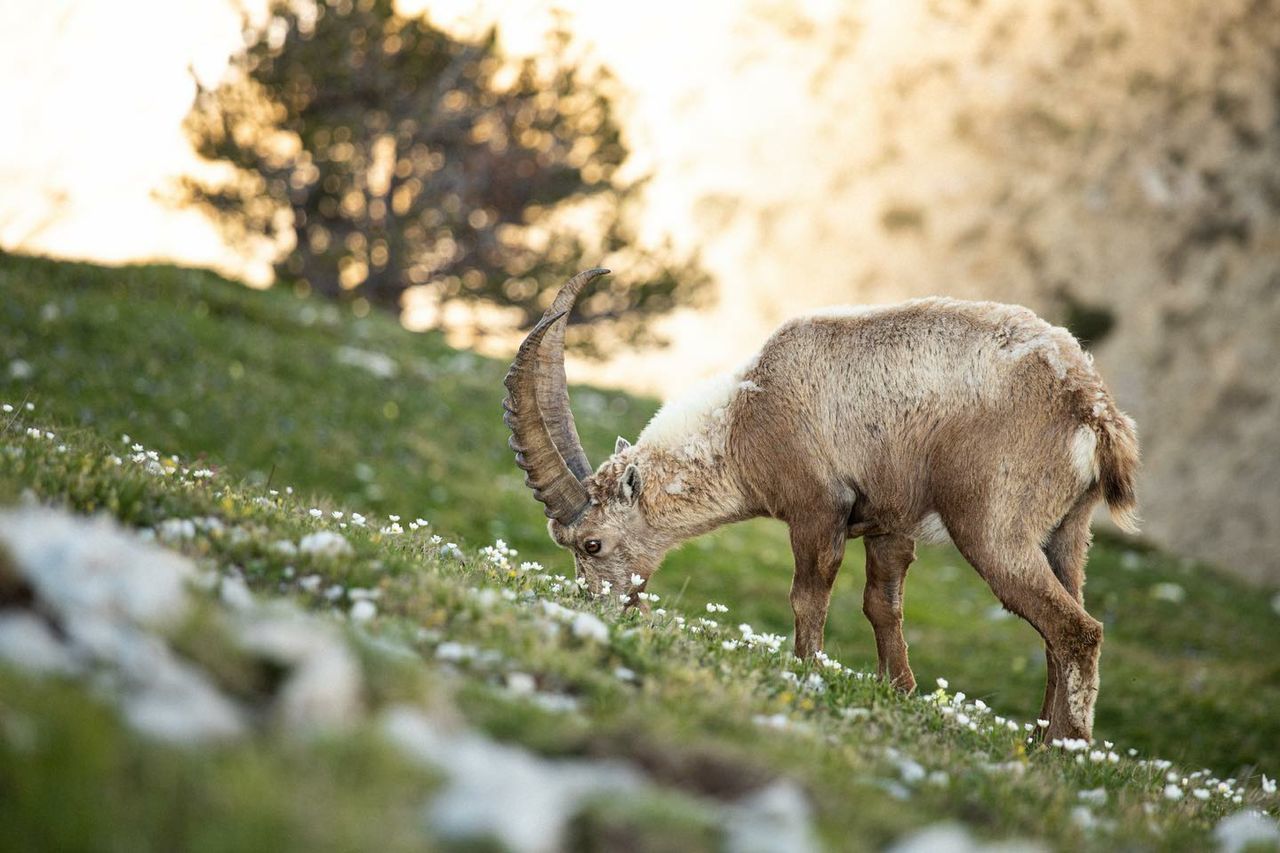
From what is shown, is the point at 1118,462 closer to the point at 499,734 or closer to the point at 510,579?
the point at 510,579

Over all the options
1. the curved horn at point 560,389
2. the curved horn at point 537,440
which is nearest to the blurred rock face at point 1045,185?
the curved horn at point 560,389

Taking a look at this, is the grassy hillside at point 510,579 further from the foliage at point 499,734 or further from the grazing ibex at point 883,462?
the grazing ibex at point 883,462

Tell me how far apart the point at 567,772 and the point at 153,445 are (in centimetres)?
1368

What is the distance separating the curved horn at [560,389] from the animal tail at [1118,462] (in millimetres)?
4276

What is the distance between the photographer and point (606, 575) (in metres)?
10.5

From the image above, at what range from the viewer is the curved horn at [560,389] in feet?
32.2

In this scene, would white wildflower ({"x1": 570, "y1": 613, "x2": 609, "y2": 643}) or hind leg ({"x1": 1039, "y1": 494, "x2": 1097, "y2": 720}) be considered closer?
white wildflower ({"x1": 570, "y1": 613, "x2": 609, "y2": 643})

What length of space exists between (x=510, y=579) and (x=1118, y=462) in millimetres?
4748

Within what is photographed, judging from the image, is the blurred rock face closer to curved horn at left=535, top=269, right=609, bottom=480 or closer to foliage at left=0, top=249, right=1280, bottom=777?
foliage at left=0, top=249, right=1280, bottom=777

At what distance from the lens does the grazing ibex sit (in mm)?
8766

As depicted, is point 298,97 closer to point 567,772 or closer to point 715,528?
point 715,528

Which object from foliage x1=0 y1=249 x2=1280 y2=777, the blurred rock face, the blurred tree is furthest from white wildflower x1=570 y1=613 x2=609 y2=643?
the blurred rock face

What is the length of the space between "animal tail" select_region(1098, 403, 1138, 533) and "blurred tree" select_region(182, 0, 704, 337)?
24.8 m

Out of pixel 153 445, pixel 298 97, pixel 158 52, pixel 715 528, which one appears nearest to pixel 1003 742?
pixel 715 528
